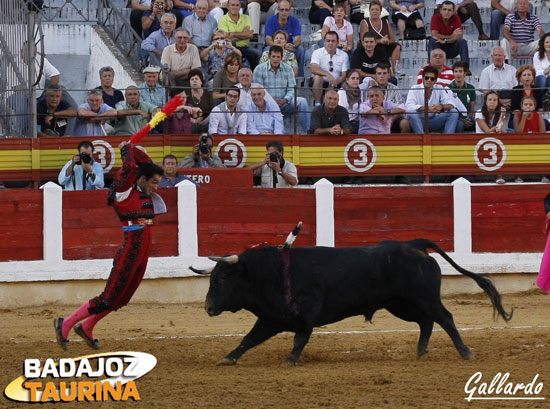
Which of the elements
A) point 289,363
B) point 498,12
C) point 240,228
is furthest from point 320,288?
point 498,12

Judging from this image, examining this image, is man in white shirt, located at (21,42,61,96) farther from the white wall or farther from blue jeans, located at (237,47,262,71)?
blue jeans, located at (237,47,262,71)

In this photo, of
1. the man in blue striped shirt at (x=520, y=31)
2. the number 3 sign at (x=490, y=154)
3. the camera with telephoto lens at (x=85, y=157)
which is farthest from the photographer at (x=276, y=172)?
the man in blue striped shirt at (x=520, y=31)

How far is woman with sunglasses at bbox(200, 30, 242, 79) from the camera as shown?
1354 cm

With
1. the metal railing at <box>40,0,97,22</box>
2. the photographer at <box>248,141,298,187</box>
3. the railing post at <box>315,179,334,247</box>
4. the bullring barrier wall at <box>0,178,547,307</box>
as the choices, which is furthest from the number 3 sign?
the metal railing at <box>40,0,97,22</box>

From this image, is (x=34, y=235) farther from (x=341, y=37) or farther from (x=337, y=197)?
(x=341, y=37)

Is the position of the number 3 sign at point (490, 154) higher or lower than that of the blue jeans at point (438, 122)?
lower

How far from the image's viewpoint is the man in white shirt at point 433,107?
1291cm

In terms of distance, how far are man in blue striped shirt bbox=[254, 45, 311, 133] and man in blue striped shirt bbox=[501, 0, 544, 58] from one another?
329cm

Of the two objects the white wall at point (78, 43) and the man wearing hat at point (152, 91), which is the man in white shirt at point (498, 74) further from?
the white wall at point (78, 43)

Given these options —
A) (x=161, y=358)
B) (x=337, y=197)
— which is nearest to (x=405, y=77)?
A: (x=337, y=197)

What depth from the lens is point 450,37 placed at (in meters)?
14.7

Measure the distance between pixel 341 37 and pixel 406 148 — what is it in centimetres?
195

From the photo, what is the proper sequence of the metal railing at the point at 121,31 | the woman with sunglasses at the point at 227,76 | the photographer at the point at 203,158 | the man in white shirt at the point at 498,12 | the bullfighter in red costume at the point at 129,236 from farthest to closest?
the man in white shirt at the point at 498,12, the metal railing at the point at 121,31, the woman with sunglasses at the point at 227,76, the photographer at the point at 203,158, the bullfighter in red costume at the point at 129,236

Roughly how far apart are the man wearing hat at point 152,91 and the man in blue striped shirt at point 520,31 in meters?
4.72
